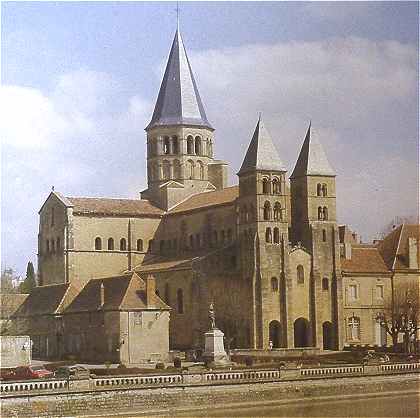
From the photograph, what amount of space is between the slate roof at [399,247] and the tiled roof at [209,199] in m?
12.7

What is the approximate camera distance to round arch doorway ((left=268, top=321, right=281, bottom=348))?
79500 mm

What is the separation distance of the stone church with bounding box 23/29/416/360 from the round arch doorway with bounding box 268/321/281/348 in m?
0.07

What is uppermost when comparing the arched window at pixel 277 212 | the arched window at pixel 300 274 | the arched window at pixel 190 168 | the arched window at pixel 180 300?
the arched window at pixel 190 168

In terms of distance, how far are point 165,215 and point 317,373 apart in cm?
3928

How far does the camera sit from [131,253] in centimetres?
8994

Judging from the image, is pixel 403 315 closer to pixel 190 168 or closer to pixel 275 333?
pixel 275 333

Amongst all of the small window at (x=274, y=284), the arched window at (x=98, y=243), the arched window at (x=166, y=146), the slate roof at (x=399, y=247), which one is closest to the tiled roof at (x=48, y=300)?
the arched window at (x=98, y=243)

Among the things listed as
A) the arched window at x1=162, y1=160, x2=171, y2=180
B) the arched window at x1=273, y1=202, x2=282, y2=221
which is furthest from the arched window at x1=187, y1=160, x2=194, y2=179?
the arched window at x1=273, y1=202, x2=282, y2=221

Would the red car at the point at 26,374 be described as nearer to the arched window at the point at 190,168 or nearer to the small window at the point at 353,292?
the small window at the point at 353,292

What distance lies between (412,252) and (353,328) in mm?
7616

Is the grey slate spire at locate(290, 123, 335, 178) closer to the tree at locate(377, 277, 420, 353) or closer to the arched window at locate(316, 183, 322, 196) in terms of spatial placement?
the arched window at locate(316, 183, 322, 196)

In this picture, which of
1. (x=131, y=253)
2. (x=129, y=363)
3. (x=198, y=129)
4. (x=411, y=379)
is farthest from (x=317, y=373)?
(x=198, y=129)

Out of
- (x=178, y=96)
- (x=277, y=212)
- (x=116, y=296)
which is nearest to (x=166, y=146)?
(x=178, y=96)

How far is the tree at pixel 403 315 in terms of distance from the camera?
76375 millimetres
